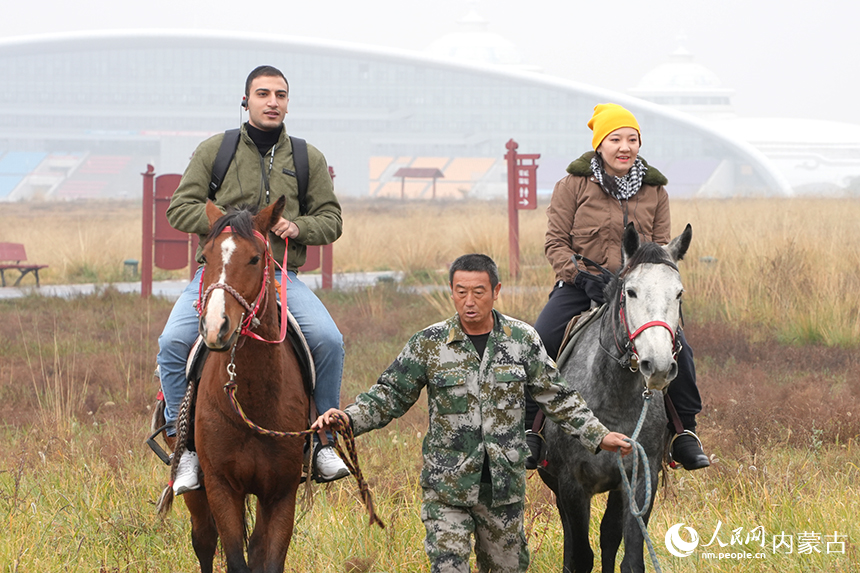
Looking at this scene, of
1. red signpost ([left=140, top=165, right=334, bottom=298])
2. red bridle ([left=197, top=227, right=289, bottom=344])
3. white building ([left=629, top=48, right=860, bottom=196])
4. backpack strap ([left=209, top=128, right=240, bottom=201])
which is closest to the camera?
red bridle ([left=197, top=227, right=289, bottom=344])

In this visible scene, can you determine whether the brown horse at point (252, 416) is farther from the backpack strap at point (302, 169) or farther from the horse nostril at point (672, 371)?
the horse nostril at point (672, 371)

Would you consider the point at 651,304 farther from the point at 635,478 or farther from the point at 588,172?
the point at 588,172

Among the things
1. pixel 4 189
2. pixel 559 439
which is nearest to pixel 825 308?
pixel 559 439

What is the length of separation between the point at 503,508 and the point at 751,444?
12.7 ft

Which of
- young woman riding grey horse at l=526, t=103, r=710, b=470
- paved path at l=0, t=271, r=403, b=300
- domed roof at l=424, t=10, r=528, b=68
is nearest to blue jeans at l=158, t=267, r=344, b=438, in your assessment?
young woman riding grey horse at l=526, t=103, r=710, b=470

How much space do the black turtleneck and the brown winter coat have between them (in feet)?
4.95

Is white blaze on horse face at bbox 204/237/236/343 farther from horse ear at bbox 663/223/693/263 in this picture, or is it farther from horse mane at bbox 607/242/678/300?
horse ear at bbox 663/223/693/263

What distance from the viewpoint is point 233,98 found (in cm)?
10906

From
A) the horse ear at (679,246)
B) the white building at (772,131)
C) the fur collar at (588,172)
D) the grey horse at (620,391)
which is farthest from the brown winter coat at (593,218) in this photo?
the white building at (772,131)

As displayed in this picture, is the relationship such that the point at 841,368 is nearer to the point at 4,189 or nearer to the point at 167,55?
the point at 4,189

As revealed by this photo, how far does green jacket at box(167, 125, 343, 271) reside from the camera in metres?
4.64

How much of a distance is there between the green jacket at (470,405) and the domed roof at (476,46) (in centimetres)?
14541

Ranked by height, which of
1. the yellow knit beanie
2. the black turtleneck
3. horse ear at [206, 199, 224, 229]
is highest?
the yellow knit beanie

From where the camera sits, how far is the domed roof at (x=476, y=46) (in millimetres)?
150375
